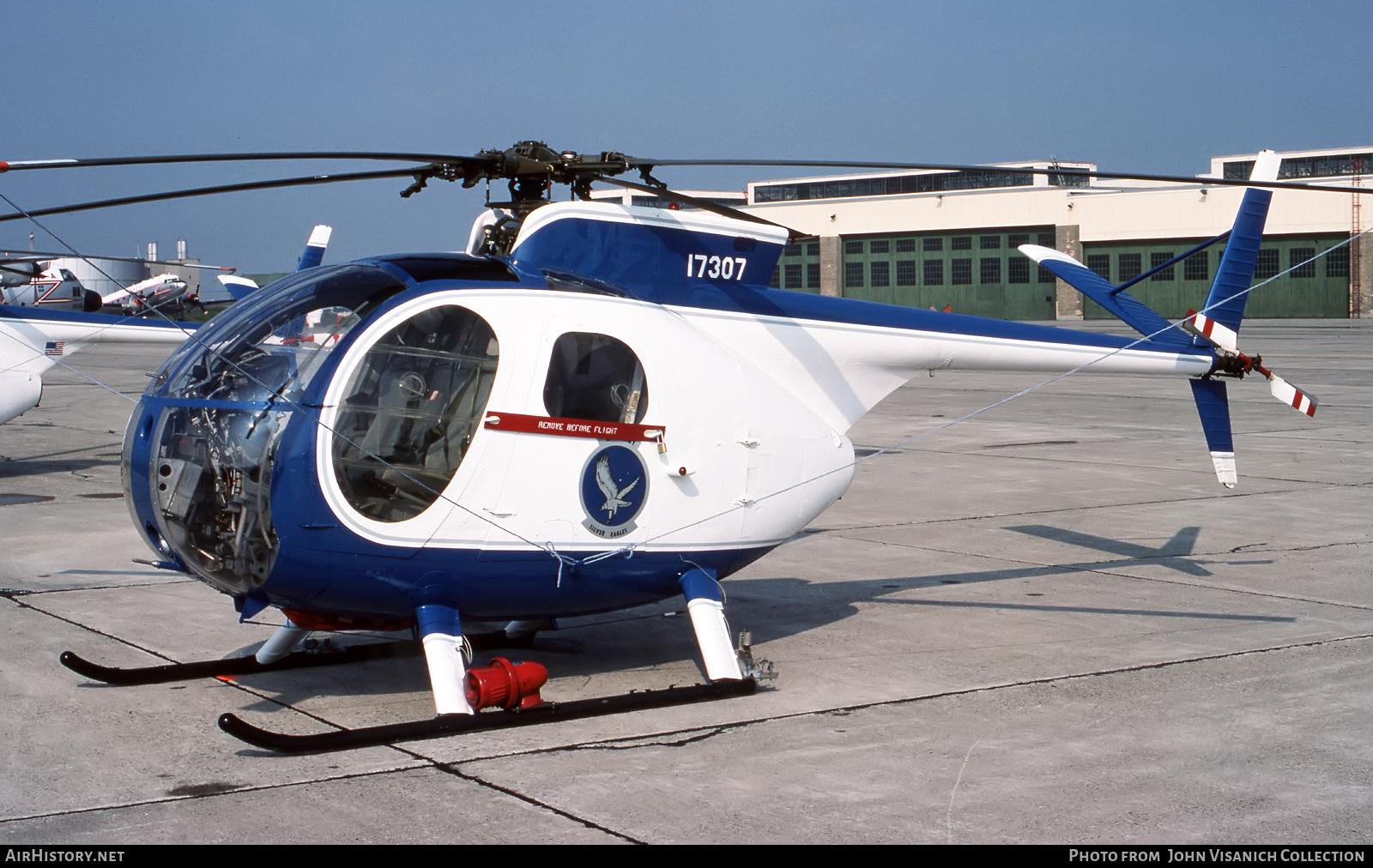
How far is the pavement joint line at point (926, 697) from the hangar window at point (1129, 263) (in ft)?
205

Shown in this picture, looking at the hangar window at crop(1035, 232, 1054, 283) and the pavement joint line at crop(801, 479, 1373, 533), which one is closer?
the pavement joint line at crop(801, 479, 1373, 533)

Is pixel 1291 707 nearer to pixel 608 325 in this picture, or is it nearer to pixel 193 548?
pixel 608 325

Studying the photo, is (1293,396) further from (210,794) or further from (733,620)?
(210,794)

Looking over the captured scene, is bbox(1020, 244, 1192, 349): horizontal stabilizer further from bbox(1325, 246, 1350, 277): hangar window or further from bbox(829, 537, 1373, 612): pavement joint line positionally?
bbox(1325, 246, 1350, 277): hangar window

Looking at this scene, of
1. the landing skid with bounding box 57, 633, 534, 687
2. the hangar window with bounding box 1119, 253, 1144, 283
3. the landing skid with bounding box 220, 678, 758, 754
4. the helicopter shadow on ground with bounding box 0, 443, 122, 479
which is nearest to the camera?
the landing skid with bounding box 220, 678, 758, 754

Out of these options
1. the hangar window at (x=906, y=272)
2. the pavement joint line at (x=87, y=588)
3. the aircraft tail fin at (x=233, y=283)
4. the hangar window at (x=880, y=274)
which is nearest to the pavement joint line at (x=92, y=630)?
the pavement joint line at (x=87, y=588)

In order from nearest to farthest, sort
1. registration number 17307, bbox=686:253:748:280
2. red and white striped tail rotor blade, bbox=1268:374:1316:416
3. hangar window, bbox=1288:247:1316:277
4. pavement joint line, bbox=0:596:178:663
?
1. registration number 17307, bbox=686:253:748:280
2. pavement joint line, bbox=0:596:178:663
3. red and white striped tail rotor blade, bbox=1268:374:1316:416
4. hangar window, bbox=1288:247:1316:277

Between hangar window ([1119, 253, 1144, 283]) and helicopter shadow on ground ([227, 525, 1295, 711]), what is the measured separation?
59.3 m

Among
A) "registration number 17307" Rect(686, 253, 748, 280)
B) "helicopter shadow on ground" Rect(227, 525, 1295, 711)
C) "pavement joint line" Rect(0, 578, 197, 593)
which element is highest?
"registration number 17307" Rect(686, 253, 748, 280)

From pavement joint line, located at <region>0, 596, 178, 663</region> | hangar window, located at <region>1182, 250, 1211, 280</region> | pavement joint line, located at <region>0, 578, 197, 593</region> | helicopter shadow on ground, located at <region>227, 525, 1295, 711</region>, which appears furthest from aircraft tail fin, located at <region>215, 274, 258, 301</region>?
hangar window, located at <region>1182, 250, 1211, 280</region>

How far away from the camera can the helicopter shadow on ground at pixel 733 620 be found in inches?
282

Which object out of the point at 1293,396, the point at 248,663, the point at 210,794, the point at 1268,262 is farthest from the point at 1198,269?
the point at 210,794

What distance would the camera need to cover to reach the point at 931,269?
70625 mm

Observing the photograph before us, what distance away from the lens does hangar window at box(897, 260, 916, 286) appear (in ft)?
234
